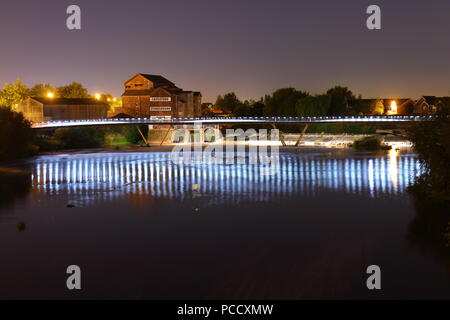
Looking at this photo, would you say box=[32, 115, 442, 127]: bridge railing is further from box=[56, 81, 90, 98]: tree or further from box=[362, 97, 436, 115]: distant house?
box=[56, 81, 90, 98]: tree

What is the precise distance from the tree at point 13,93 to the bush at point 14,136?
51970 mm

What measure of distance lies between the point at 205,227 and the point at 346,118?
165 ft

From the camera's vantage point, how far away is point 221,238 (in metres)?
19.8

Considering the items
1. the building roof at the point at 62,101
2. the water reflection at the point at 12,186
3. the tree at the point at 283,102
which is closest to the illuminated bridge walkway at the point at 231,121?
the building roof at the point at 62,101

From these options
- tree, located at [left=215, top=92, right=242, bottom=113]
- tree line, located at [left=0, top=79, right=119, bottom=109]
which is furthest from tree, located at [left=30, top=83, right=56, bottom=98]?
tree, located at [left=215, top=92, right=242, bottom=113]

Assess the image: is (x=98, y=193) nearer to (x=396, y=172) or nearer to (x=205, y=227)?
(x=205, y=227)

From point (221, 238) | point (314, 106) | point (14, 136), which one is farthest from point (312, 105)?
point (221, 238)

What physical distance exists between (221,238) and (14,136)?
46159 mm

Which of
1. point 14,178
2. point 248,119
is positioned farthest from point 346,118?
point 14,178

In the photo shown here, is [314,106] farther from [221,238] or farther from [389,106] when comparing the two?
[221,238]

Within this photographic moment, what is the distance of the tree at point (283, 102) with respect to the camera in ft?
350

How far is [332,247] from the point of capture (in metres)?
18.2

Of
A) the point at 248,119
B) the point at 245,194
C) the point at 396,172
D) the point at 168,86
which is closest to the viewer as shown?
the point at 245,194

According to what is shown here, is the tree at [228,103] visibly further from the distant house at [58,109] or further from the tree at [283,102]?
the distant house at [58,109]
